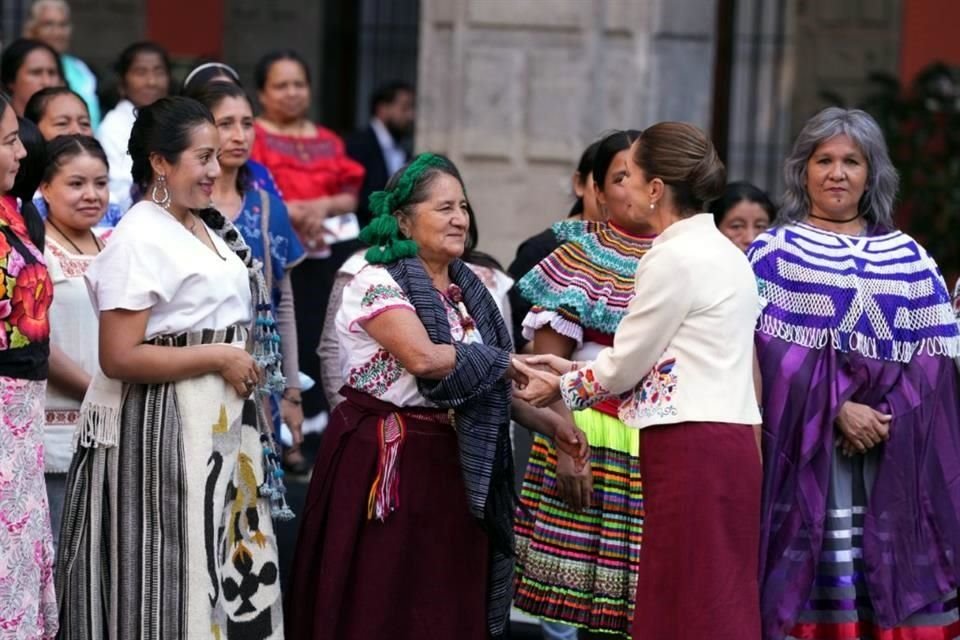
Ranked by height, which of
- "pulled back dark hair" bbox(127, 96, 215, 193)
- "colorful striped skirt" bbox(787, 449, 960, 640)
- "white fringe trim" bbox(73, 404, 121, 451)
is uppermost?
"pulled back dark hair" bbox(127, 96, 215, 193)

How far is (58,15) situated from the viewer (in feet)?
30.5

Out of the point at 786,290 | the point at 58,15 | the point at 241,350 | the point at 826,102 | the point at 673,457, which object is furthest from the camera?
the point at 826,102

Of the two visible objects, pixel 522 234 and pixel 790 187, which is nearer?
pixel 790 187

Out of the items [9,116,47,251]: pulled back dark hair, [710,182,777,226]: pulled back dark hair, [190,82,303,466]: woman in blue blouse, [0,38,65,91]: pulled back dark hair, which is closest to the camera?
[9,116,47,251]: pulled back dark hair

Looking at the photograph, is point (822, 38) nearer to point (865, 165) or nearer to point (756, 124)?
point (756, 124)

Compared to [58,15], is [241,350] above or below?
below

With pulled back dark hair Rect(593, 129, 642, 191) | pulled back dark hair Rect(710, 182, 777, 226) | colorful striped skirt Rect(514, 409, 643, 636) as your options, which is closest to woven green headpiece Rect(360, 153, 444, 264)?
pulled back dark hair Rect(593, 129, 642, 191)


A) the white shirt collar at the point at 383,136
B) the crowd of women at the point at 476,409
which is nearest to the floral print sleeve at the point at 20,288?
the crowd of women at the point at 476,409

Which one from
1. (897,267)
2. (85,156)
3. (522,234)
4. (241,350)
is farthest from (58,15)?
(897,267)

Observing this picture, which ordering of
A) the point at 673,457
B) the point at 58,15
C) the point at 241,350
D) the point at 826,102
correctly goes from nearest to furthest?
1. the point at 673,457
2. the point at 241,350
3. the point at 58,15
4. the point at 826,102

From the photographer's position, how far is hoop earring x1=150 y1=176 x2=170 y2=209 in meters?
5.29

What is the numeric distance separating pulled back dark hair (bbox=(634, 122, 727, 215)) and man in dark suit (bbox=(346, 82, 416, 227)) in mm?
5453

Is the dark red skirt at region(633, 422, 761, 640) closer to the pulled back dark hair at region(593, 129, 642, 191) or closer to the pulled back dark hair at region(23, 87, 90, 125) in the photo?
the pulled back dark hair at region(593, 129, 642, 191)

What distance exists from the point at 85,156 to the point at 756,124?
24.3 feet
